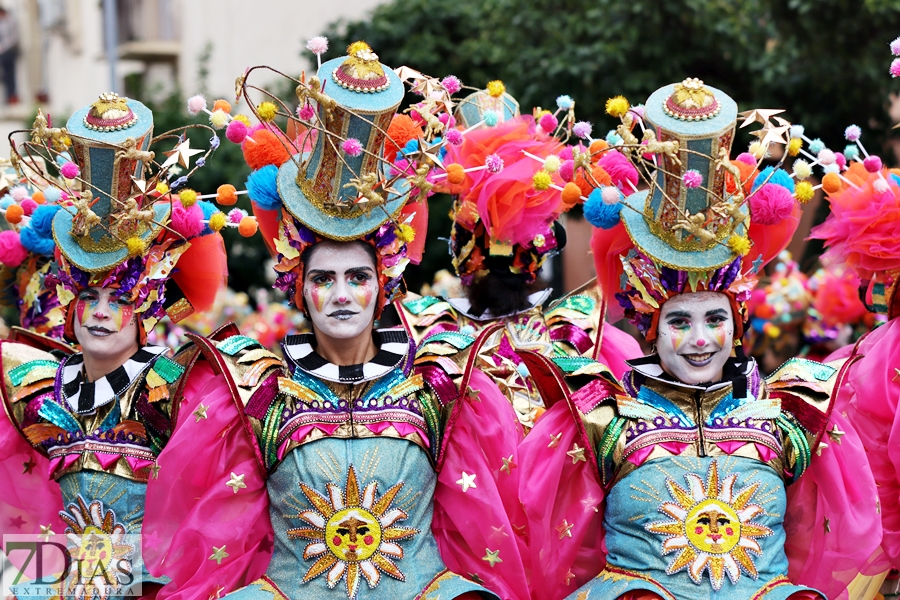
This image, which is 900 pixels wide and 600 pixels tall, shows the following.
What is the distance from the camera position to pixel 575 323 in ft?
22.0

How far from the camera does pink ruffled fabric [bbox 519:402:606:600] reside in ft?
16.5

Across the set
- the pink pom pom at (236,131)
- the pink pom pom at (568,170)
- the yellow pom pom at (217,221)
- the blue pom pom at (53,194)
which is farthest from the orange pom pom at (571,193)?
the blue pom pom at (53,194)

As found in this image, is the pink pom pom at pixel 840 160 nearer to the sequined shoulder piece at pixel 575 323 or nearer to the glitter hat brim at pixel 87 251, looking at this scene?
the sequined shoulder piece at pixel 575 323

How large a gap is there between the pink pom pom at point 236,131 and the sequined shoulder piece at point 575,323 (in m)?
1.99

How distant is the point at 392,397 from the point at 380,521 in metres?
0.42

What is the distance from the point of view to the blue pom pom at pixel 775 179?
16.7 feet

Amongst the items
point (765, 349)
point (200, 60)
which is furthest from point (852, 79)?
point (200, 60)

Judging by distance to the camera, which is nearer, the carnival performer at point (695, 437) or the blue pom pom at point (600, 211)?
the carnival performer at point (695, 437)

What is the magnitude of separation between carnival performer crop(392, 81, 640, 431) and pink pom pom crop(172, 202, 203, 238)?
1149 millimetres

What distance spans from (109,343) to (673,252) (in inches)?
83.9

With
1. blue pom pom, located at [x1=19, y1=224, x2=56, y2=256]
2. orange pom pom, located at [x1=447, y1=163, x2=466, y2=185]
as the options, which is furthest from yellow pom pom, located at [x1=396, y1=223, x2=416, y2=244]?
blue pom pom, located at [x1=19, y1=224, x2=56, y2=256]

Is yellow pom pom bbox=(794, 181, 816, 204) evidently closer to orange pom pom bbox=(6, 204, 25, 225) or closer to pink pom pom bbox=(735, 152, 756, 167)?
pink pom pom bbox=(735, 152, 756, 167)

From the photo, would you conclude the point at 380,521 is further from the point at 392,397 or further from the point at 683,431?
the point at 683,431

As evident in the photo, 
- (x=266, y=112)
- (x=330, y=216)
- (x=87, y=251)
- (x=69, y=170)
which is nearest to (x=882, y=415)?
(x=330, y=216)
